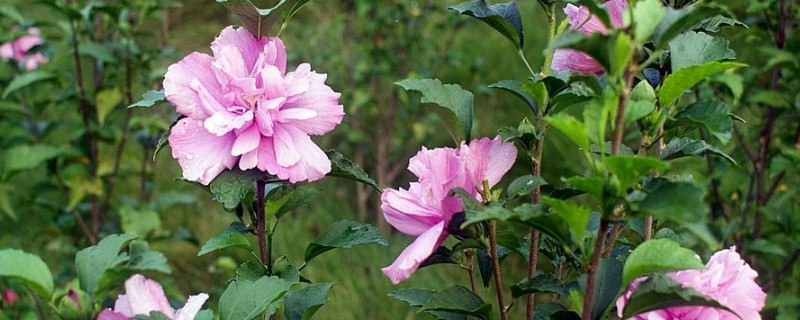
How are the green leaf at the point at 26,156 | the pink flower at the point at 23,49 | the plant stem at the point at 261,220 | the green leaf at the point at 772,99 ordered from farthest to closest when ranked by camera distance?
the pink flower at the point at 23,49 < the green leaf at the point at 26,156 < the green leaf at the point at 772,99 < the plant stem at the point at 261,220

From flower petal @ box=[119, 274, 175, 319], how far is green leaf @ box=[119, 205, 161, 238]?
1132mm

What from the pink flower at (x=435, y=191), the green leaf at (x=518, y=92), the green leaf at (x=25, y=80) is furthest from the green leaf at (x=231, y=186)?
the green leaf at (x=25, y=80)

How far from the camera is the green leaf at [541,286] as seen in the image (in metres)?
0.61

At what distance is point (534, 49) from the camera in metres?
3.30

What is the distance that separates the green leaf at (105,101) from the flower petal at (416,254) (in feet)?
4.25

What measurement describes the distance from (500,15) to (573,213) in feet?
0.67

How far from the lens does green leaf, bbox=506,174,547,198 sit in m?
0.62

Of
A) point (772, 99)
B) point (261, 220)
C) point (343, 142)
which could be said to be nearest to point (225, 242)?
point (261, 220)

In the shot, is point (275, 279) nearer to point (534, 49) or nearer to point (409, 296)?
point (409, 296)

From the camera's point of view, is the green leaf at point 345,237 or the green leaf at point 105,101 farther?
the green leaf at point 105,101

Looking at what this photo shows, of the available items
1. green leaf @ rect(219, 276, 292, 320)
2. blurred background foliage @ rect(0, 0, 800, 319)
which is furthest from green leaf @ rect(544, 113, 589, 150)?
blurred background foliage @ rect(0, 0, 800, 319)

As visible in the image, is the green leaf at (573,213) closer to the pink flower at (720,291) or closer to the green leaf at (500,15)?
the pink flower at (720,291)

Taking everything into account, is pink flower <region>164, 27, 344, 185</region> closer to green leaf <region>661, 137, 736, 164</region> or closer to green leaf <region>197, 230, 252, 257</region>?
green leaf <region>197, 230, 252, 257</region>

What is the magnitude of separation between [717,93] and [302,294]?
122 centimetres
